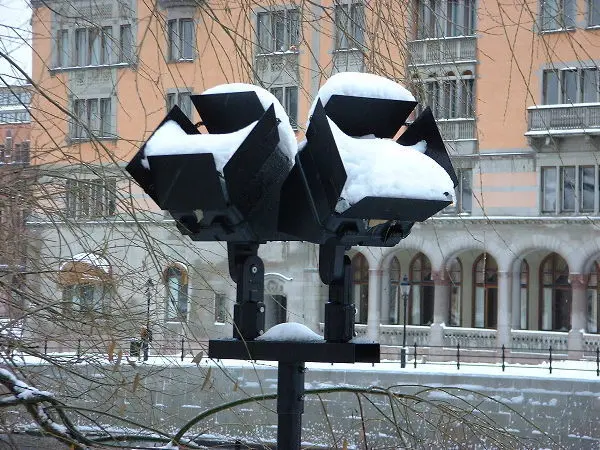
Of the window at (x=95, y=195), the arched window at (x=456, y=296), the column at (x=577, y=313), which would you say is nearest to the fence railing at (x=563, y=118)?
the column at (x=577, y=313)

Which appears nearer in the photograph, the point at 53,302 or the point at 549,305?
the point at 53,302

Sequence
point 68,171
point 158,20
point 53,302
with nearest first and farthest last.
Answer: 1. point 158,20
2. point 53,302
3. point 68,171

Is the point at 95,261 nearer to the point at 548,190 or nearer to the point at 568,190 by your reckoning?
the point at 568,190

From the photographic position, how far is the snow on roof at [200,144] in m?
2.76

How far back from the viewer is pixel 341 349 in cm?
288

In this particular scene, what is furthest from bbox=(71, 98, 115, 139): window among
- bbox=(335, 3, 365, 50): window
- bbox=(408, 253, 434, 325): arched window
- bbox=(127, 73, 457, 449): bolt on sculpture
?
bbox=(408, 253, 434, 325): arched window

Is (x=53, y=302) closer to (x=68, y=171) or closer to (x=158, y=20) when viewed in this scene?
(x=68, y=171)

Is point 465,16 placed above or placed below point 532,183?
above

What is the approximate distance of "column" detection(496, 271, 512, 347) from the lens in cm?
2897

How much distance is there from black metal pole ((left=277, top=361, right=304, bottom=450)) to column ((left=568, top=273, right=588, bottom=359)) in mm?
24866

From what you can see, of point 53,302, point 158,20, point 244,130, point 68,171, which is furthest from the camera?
point 68,171

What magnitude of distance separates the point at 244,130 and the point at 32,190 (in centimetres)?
211

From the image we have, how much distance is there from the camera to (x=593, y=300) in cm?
3034

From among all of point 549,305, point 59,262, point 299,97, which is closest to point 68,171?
point 59,262
